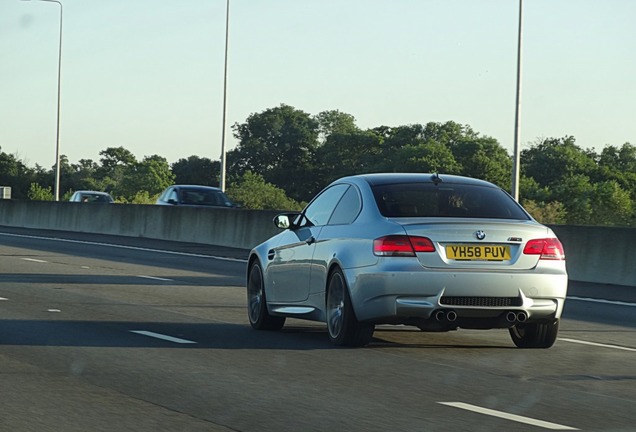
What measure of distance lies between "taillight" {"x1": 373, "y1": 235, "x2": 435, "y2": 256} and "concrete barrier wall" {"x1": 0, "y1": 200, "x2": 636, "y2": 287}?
34.6 ft

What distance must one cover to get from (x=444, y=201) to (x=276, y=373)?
99.9 inches

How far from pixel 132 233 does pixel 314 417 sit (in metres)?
33.3

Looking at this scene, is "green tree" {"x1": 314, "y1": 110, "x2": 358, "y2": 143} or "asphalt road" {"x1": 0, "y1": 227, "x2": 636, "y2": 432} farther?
"green tree" {"x1": 314, "y1": 110, "x2": 358, "y2": 143}

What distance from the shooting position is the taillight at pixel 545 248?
436 inches

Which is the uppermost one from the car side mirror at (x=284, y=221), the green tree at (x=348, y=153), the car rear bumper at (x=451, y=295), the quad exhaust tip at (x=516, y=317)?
the green tree at (x=348, y=153)

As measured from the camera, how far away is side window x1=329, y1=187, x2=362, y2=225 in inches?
463

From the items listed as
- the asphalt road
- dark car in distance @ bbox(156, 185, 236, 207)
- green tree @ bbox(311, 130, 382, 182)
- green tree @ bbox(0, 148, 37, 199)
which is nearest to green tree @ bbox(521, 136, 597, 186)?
green tree @ bbox(311, 130, 382, 182)

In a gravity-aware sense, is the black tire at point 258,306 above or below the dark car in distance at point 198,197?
below

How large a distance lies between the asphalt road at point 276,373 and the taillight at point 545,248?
32.0 inches

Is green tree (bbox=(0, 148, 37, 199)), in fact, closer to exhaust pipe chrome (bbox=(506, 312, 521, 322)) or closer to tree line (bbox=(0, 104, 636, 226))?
tree line (bbox=(0, 104, 636, 226))

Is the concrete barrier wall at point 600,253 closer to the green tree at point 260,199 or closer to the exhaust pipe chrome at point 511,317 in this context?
the exhaust pipe chrome at point 511,317

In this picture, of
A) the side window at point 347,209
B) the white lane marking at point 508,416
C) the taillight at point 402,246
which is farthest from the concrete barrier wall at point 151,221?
the white lane marking at point 508,416

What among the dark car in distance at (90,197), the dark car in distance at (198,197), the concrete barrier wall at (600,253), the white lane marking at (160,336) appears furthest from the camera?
the dark car in distance at (90,197)

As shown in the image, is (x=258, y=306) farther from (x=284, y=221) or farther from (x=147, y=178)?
(x=147, y=178)
